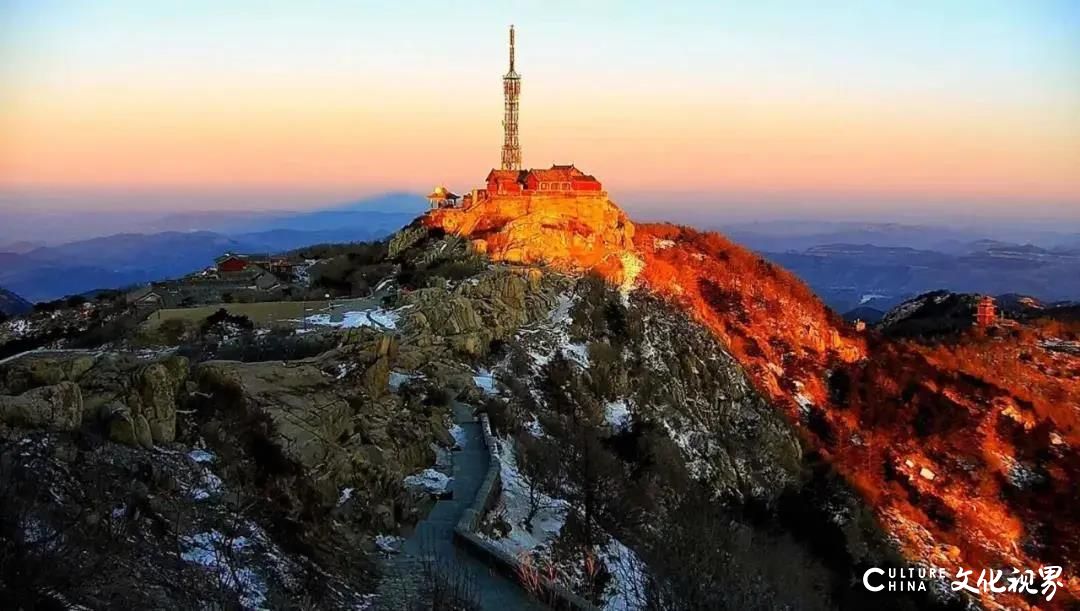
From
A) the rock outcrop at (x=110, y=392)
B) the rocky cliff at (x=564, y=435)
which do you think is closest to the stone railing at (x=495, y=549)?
the rocky cliff at (x=564, y=435)

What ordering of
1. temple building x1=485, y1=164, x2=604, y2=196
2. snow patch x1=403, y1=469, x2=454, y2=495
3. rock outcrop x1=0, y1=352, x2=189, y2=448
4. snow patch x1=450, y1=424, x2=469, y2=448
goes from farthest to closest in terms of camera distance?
temple building x1=485, y1=164, x2=604, y2=196 → snow patch x1=450, y1=424, x2=469, y2=448 → snow patch x1=403, y1=469, x2=454, y2=495 → rock outcrop x1=0, y1=352, x2=189, y2=448

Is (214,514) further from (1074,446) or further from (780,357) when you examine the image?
(1074,446)

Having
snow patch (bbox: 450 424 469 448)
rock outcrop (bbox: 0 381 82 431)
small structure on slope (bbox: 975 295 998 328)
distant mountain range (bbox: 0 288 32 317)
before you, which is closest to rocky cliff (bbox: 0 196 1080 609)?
rock outcrop (bbox: 0 381 82 431)

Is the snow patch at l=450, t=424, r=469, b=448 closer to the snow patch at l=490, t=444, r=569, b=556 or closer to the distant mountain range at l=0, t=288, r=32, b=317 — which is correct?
the snow patch at l=490, t=444, r=569, b=556

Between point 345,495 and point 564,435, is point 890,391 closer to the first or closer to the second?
point 564,435

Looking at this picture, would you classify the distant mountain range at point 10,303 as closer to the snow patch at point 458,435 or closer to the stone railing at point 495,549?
the snow patch at point 458,435

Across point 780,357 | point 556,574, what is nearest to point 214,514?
point 556,574

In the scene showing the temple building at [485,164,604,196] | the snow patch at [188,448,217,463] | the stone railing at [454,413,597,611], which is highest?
the temple building at [485,164,604,196]
